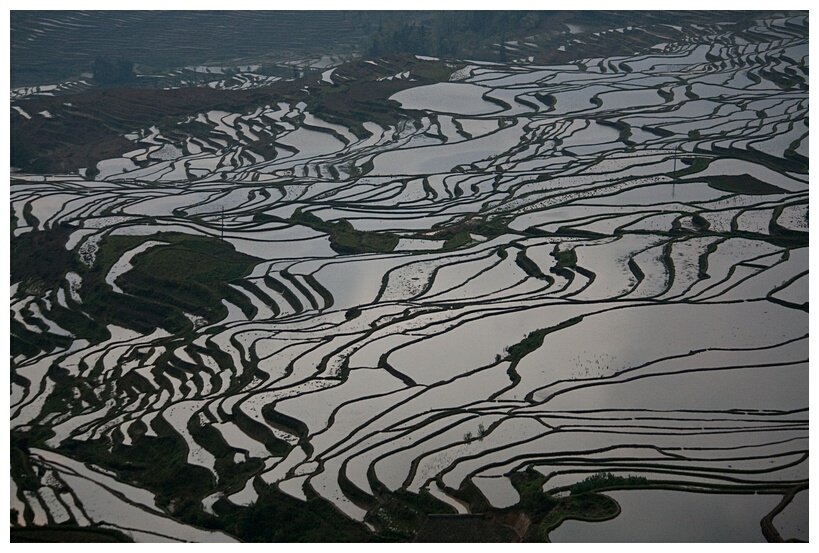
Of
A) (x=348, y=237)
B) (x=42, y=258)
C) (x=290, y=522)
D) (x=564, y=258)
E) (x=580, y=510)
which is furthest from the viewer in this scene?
(x=348, y=237)

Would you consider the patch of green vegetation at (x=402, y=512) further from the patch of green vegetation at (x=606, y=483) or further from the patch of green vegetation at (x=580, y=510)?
the patch of green vegetation at (x=606, y=483)

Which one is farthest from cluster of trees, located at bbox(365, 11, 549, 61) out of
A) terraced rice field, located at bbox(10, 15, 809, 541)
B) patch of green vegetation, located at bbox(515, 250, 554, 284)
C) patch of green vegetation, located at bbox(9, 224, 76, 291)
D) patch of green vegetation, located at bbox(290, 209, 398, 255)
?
patch of green vegetation, located at bbox(515, 250, 554, 284)

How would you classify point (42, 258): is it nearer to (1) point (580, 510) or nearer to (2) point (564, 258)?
(2) point (564, 258)

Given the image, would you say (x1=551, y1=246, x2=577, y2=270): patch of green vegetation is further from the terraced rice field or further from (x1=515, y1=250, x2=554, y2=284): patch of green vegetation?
(x1=515, y1=250, x2=554, y2=284): patch of green vegetation

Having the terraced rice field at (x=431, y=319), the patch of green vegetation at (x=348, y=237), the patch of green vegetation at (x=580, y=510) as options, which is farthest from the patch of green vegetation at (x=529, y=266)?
the patch of green vegetation at (x=580, y=510)

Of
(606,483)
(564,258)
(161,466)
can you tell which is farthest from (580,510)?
(564,258)

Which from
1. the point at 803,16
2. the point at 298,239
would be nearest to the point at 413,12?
the point at 803,16
